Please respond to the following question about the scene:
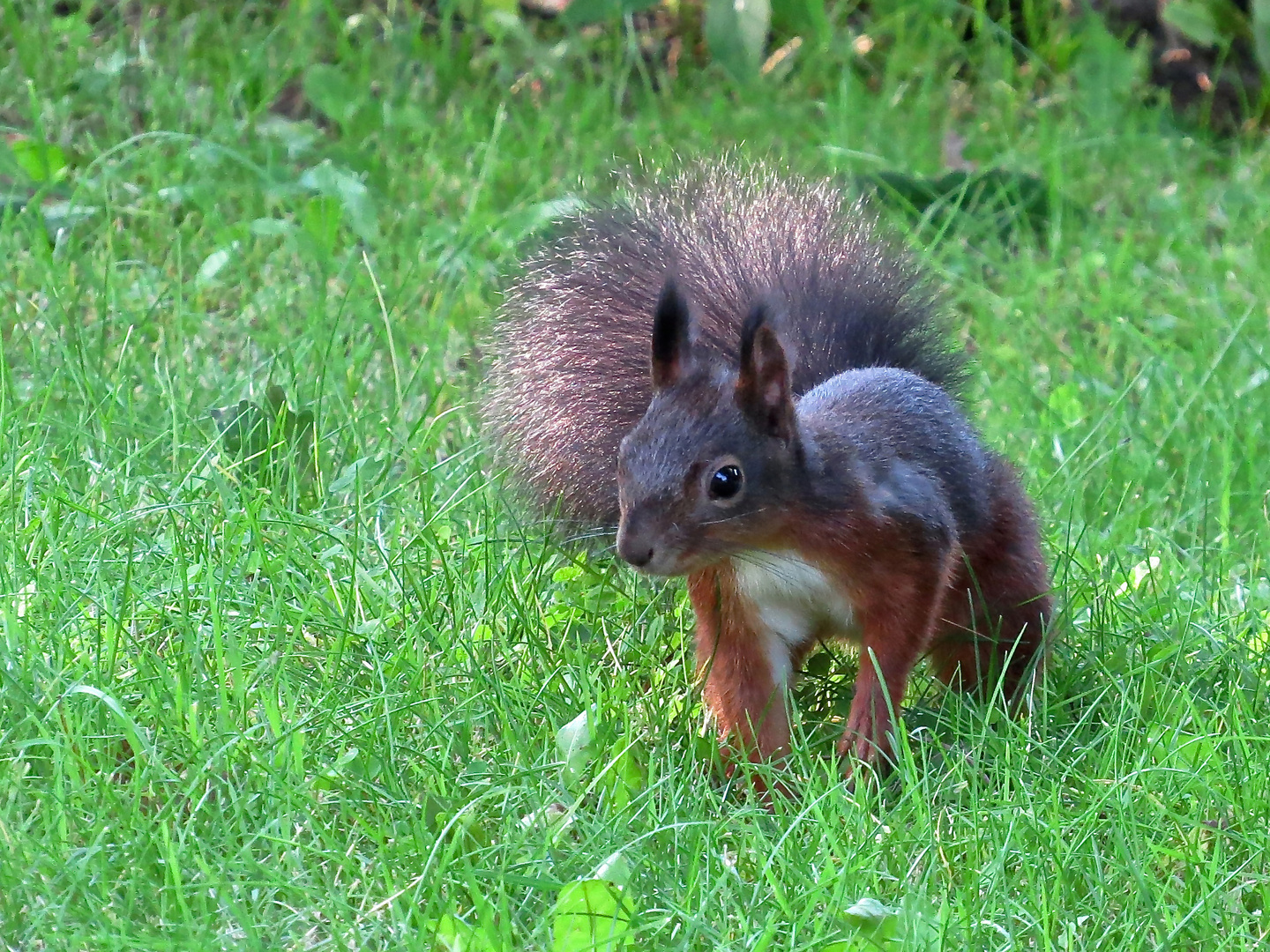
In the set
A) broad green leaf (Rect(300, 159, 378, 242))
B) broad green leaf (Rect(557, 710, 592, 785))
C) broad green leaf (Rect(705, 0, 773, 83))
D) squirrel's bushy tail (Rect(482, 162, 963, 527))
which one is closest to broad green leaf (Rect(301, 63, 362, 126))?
broad green leaf (Rect(300, 159, 378, 242))

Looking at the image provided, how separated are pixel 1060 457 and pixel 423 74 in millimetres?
2437

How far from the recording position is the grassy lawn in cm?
190

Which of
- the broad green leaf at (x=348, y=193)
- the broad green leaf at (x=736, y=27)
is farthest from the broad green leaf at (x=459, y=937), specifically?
the broad green leaf at (x=736, y=27)

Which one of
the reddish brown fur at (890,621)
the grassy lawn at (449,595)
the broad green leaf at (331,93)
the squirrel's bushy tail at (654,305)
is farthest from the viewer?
the broad green leaf at (331,93)

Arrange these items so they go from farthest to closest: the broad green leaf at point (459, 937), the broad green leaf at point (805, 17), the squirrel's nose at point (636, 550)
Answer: the broad green leaf at point (805, 17) → the squirrel's nose at point (636, 550) → the broad green leaf at point (459, 937)

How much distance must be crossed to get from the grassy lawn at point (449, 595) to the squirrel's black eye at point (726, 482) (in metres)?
0.35

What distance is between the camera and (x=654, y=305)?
2572mm

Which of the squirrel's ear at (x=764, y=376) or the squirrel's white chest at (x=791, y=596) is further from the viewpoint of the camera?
the squirrel's white chest at (x=791, y=596)

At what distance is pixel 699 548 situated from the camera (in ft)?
6.87

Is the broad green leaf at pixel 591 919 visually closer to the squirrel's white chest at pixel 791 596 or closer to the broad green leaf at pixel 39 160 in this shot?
the squirrel's white chest at pixel 791 596

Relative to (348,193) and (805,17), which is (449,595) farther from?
(805,17)

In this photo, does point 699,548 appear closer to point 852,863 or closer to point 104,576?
point 852,863

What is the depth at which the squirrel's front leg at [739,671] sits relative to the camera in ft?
7.50

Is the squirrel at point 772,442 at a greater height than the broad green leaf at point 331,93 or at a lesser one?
greater
